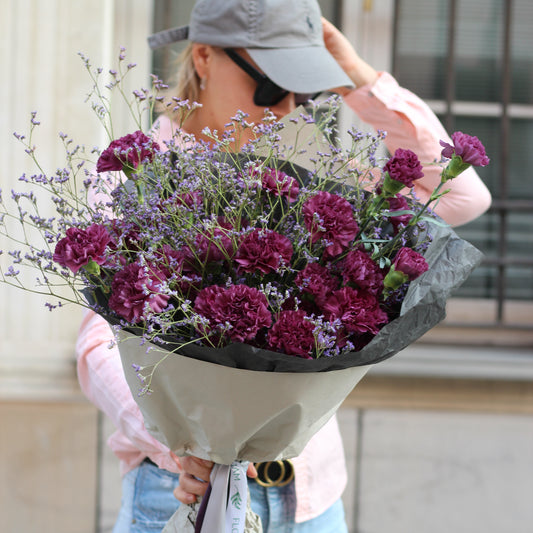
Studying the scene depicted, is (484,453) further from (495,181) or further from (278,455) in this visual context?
(278,455)

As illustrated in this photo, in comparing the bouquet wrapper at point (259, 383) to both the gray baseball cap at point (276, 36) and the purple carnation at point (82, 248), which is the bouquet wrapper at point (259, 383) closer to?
the purple carnation at point (82, 248)

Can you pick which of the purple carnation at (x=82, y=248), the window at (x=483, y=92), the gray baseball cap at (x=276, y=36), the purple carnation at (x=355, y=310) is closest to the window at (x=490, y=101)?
the window at (x=483, y=92)

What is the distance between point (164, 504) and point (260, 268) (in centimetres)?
69

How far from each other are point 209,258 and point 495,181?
263cm

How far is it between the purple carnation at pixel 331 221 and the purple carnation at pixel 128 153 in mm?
222

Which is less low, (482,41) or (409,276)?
(482,41)

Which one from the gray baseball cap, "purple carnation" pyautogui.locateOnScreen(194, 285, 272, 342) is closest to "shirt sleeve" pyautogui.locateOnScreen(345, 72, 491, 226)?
the gray baseball cap

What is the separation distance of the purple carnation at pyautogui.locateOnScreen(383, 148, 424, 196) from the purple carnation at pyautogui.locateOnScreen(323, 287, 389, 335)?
0.45 ft

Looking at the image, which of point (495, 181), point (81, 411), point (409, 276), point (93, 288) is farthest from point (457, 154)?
point (495, 181)

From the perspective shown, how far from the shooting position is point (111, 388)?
1.26m

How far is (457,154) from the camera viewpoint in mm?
854

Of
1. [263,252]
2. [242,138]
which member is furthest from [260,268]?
[242,138]

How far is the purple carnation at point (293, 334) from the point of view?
80 cm

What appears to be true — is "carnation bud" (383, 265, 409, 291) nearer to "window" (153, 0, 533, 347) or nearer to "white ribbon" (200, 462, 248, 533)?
"white ribbon" (200, 462, 248, 533)
